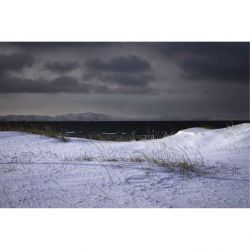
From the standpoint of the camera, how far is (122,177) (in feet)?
11.2

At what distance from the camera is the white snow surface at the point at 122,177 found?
118 inches

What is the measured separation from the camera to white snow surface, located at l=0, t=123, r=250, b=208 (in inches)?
118

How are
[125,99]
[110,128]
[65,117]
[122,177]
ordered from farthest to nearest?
1. [110,128]
2. [65,117]
3. [125,99]
4. [122,177]

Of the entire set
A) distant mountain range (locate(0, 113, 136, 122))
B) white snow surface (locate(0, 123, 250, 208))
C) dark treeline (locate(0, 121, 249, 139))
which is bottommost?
white snow surface (locate(0, 123, 250, 208))

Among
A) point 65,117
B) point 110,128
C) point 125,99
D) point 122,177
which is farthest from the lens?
point 110,128

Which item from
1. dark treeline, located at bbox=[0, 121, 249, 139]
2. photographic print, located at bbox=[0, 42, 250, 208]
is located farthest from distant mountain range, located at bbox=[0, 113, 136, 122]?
dark treeline, located at bbox=[0, 121, 249, 139]

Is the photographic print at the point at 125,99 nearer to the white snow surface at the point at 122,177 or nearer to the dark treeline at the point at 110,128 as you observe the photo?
the white snow surface at the point at 122,177

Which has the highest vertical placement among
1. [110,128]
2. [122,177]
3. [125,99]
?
[110,128]
